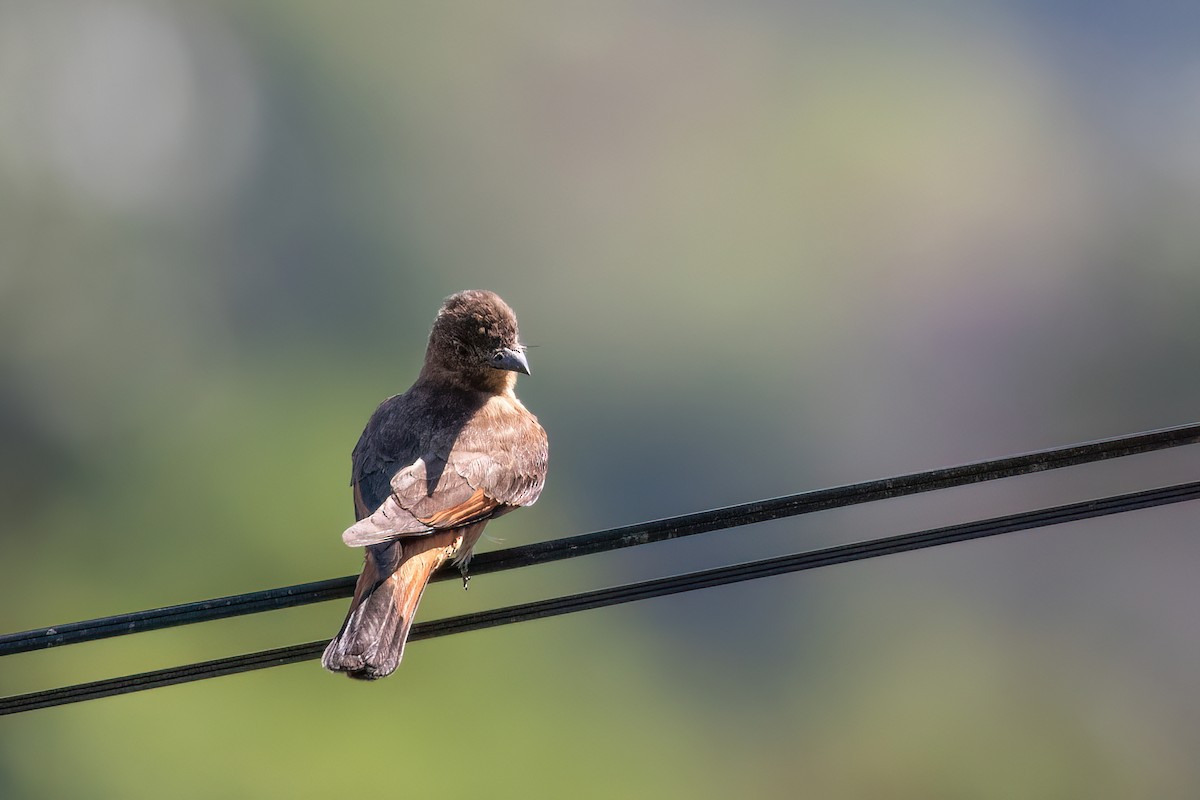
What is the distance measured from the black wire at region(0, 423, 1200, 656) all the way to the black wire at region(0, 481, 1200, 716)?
0.59ft

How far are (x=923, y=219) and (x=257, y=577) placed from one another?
44573 millimetres

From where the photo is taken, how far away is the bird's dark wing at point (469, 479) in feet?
22.4

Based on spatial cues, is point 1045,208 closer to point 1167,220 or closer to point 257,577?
point 1167,220

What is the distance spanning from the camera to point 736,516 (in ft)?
18.5

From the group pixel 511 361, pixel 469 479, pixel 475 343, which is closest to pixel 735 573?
pixel 469 479

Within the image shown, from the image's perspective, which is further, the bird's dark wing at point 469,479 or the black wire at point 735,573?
the bird's dark wing at point 469,479

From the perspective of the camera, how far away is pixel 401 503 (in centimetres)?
699

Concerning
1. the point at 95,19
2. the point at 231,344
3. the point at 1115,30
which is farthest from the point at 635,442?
the point at 95,19

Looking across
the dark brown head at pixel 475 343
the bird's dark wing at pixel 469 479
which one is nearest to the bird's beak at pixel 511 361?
the dark brown head at pixel 475 343

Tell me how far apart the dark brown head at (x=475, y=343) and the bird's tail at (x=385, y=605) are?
154 cm

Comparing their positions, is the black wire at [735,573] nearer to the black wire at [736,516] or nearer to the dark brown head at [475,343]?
the black wire at [736,516]

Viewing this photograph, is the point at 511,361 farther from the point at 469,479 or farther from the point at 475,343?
the point at 469,479

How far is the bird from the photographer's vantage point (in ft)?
21.1

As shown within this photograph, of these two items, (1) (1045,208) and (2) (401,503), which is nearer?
(2) (401,503)
